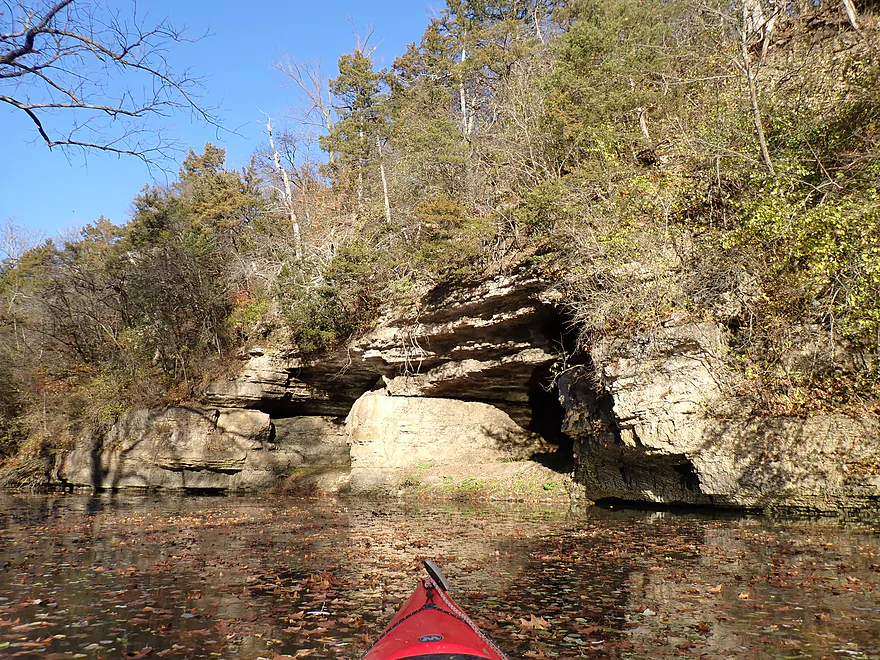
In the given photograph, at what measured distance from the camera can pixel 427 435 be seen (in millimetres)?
18281

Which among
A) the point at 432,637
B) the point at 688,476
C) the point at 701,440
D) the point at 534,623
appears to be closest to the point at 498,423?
the point at 688,476

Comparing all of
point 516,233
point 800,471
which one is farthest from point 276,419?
point 800,471

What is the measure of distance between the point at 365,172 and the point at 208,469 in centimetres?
1300

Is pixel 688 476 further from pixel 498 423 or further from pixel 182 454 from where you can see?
pixel 182 454

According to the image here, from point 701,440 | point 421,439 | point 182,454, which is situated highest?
point 701,440

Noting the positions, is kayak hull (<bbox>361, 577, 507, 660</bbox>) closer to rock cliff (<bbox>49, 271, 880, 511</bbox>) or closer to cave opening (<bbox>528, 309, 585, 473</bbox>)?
rock cliff (<bbox>49, 271, 880, 511</bbox>)

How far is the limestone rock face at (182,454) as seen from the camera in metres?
20.2

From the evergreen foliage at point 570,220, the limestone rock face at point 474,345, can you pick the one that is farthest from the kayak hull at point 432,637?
the limestone rock face at point 474,345

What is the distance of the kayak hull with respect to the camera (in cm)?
360

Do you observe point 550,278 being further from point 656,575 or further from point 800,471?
point 656,575

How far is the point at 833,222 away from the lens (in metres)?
10.2

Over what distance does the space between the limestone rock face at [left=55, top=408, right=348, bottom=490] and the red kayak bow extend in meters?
17.5

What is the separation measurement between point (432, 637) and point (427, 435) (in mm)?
14607

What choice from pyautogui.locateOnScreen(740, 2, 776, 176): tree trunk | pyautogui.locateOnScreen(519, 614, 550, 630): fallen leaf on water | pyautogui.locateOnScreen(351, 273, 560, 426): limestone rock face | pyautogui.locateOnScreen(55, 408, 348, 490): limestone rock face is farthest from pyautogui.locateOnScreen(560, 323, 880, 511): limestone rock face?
pyautogui.locateOnScreen(55, 408, 348, 490): limestone rock face
